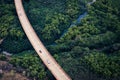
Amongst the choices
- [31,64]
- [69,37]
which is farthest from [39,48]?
[69,37]

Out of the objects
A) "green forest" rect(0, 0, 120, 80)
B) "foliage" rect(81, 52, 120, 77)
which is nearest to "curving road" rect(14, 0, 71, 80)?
"green forest" rect(0, 0, 120, 80)

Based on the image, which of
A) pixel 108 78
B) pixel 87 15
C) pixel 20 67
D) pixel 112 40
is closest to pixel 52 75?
pixel 20 67

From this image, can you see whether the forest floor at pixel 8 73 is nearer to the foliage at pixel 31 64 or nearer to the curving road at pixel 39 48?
the foliage at pixel 31 64

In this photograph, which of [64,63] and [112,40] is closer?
[64,63]

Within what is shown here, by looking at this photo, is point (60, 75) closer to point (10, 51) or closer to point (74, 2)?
point (10, 51)

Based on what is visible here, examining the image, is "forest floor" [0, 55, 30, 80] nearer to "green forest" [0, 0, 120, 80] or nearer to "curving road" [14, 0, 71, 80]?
"green forest" [0, 0, 120, 80]
